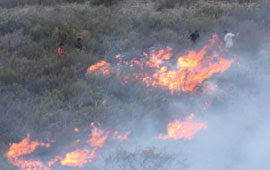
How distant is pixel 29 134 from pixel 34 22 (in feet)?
22.4

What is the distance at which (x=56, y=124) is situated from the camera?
23.4 feet

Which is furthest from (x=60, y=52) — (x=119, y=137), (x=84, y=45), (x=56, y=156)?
(x=56, y=156)

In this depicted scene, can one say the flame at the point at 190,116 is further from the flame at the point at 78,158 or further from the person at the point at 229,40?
the person at the point at 229,40

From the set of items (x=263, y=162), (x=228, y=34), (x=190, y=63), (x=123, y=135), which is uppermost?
(x=228, y=34)

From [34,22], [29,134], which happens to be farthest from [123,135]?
[34,22]

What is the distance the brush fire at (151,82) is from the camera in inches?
265

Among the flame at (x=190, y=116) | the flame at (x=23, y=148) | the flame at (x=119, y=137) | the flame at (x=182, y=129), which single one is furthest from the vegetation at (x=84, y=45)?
the flame at (x=190, y=116)

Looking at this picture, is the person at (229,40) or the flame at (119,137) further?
the person at (229,40)

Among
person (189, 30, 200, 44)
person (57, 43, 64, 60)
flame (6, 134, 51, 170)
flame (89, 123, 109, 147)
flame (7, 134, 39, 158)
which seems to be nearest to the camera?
flame (6, 134, 51, 170)

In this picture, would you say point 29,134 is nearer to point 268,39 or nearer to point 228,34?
point 228,34

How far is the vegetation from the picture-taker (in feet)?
24.3

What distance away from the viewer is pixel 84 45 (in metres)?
10.7

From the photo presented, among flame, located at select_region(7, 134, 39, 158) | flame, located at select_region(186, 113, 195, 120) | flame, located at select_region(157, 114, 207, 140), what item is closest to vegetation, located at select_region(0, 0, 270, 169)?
flame, located at select_region(7, 134, 39, 158)

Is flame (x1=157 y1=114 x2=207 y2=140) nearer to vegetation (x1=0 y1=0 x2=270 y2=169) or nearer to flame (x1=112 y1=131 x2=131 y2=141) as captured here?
vegetation (x1=0 y1=0 x2=270 y2=169)
